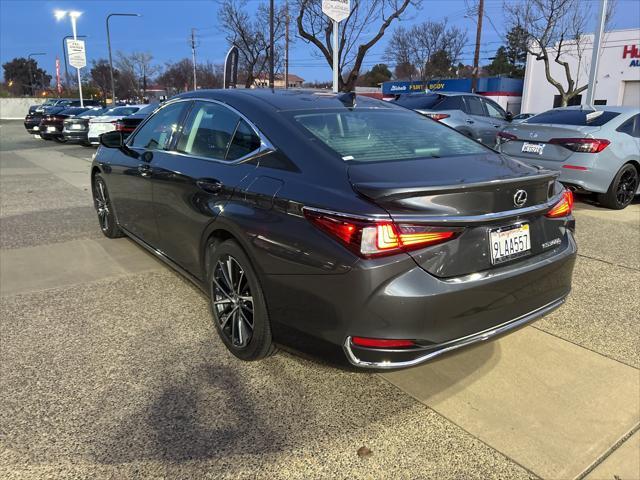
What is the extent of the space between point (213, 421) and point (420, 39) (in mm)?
48173

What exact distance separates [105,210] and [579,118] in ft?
21.0

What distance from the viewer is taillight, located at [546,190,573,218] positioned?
9.29 feet

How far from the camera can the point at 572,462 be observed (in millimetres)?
2322

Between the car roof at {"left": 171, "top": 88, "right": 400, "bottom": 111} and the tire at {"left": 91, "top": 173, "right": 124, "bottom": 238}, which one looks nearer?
the car roof at {"left": 171, "top": 88, "right": 400, "bottom": 111}

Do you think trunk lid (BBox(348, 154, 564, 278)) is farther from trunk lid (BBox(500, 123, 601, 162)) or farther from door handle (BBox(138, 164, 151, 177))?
trunk lid (BBox(500, 123, 601, 162))

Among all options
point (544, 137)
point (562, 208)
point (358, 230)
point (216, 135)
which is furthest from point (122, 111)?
point (358, 230)

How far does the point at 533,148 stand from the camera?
7180mm

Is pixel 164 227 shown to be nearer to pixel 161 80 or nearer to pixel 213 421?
pixel 213 421

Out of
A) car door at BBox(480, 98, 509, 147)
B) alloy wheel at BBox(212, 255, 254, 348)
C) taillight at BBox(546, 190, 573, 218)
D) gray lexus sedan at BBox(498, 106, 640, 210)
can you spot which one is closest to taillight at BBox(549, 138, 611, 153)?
gray lexus sedan at BBox(498, 106, 640, 210)

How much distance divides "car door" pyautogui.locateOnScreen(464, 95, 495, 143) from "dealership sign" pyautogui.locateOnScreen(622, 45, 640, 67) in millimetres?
28379

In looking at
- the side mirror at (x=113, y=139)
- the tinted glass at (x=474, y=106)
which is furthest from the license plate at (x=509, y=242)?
the tinted glass at (x=474, y=106)

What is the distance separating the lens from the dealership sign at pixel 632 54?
3262cm

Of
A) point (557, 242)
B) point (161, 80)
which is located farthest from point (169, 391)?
point (161, 80)

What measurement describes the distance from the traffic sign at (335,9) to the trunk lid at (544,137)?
12.0 feet
